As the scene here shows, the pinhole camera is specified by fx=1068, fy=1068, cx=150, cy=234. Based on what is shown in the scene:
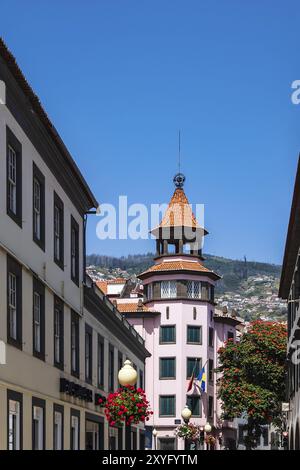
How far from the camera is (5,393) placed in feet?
86.7

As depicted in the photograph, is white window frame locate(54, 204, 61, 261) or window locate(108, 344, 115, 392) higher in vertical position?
white window frame locate(54, 204, 61, 261)

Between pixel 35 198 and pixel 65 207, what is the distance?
18.9ft

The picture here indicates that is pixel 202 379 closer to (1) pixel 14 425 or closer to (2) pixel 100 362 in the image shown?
(2) pixel 100 362

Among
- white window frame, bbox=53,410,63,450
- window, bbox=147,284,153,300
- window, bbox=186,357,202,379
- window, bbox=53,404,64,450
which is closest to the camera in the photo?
window, bbox=53,404,64,450

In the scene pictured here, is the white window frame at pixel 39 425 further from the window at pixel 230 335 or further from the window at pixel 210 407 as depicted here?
the window at pixel 230 335

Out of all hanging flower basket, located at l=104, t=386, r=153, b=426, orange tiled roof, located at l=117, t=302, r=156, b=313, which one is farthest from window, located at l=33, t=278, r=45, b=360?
orange tiled roof, located at l=117, t=302, r=156, b=313

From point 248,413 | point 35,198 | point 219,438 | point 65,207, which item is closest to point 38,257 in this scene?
point 35,198

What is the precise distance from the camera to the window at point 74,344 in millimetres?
39062

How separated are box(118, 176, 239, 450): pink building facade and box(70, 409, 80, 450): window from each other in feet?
180

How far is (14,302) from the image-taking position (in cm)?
2823

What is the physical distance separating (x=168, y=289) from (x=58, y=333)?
64.1m

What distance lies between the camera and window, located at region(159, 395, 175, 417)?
9619cm

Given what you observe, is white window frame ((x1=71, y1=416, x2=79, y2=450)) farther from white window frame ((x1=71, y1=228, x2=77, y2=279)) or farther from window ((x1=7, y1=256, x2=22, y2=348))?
window ((x1=7, y1=256, x2=22, y2=348))
